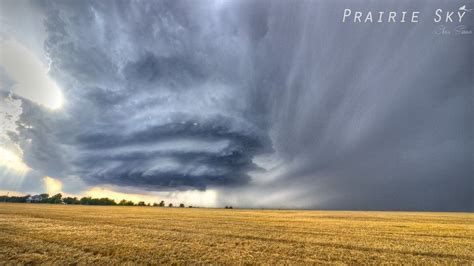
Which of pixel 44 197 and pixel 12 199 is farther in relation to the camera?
pixel 44 197

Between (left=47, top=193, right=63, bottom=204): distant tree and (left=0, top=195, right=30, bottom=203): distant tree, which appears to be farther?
(left=47, top=193, right=63, bottom=204): distant tree

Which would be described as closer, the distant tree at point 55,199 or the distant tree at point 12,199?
the distant tree at point 12,199

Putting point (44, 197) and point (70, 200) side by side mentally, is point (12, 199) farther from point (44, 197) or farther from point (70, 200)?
point (70, 200)

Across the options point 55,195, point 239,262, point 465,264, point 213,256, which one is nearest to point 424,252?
point 465,264

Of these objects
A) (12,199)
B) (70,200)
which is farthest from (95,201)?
A: (12,199)

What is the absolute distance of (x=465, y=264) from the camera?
12984mm

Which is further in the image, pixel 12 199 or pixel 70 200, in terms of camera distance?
pixel 70 200

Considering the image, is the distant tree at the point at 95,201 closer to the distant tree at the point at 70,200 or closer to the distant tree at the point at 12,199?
the distant tree at the point at 70,200

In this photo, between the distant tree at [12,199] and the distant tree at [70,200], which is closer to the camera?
the distant tree at [12,199]

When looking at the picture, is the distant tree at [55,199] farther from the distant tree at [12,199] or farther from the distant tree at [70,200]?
the distant tree at [12,199]

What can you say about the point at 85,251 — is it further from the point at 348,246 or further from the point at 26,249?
the point at 348,246

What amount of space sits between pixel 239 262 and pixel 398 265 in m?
7.39

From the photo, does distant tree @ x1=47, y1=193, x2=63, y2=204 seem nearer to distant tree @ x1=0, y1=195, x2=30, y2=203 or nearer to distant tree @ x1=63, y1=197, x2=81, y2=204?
distant tree @ x1=63, y1=197, x2=81, y2=204

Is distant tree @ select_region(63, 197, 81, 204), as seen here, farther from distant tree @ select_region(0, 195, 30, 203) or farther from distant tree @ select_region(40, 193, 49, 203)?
distant tree @ select_region(0, 195, 30, 203)
